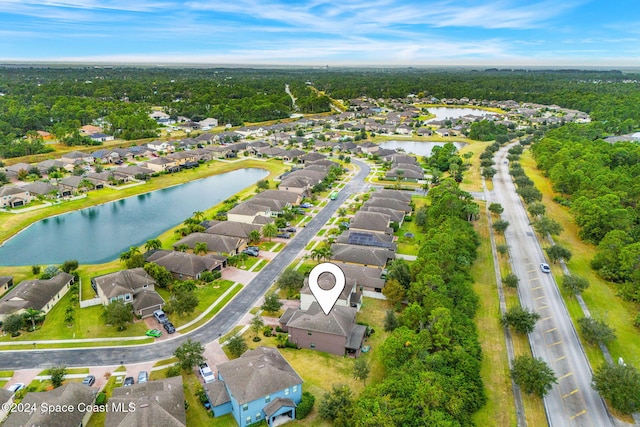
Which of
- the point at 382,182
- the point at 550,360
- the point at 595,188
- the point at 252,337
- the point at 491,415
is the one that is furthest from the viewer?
the point at 382,182

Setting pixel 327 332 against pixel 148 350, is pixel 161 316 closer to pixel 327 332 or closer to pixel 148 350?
pixel 148 350

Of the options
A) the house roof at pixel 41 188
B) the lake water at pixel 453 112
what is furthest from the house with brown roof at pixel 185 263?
the lake water at pixel 453 112

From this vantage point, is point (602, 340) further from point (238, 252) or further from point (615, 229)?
point (238, 252)

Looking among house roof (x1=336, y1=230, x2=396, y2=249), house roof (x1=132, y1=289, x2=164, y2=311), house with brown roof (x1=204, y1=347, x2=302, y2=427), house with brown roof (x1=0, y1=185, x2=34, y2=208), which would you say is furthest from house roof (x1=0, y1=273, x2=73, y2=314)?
house with brown roof (x1=0, y1=185, x2=34, y2=208)

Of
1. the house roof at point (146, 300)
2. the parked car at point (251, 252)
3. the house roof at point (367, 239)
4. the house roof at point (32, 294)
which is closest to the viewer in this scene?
the house roof at point (32, 294)

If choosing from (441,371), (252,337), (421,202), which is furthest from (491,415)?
(421,202)

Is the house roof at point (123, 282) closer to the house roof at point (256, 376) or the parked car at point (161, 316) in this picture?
the parked car at point (161, 316)

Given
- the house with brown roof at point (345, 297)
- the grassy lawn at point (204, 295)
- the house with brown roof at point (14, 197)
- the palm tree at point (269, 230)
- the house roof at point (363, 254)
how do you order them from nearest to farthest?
the grassy lawn at point (204, 295) → the house with brown roof at point (345, 297) → the house roof at point (363, 254) → the palm tree at point (269, 230) → the house with brown roof at point (14, 197)
